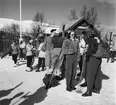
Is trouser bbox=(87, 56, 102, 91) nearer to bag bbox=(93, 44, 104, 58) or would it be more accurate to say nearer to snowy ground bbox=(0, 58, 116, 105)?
bag bbox=(93, 44, 104, 58)

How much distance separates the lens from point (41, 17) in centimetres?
2922

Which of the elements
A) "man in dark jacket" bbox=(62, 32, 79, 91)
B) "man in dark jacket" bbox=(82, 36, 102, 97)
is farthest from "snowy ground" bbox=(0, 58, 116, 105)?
"man in dark jacket" bbox=(62, 32, 79, 91)

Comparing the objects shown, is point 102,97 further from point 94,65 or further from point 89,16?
point 89,16

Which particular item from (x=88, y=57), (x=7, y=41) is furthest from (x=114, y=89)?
(x=7, y=41)

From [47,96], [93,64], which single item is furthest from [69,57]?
[47,96]

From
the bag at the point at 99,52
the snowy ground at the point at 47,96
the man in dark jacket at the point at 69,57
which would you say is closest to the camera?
the snowy ground at the point at 47,96

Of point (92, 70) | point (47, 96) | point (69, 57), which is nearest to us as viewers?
point (47, 96)

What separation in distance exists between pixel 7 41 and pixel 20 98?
459 inches

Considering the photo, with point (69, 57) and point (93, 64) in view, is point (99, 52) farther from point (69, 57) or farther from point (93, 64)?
point (69, 57)

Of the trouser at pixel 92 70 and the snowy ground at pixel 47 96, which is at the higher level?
the trouser at pixel 92 70

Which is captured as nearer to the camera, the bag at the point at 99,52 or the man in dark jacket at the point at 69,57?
the bag at the point at 99,52

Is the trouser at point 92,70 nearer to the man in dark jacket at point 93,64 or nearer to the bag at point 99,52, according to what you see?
the man in dark jacket at point 93,64

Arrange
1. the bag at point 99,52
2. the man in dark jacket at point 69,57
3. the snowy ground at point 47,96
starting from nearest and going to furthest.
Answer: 1. the snowy ground at point 47,96
2. the bag at point 99,52
3. the man in dark jacket at point 69,57

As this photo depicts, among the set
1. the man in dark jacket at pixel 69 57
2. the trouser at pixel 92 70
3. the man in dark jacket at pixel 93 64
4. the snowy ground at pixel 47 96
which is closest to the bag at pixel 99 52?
the man in dark jacket at pixel 93 64
